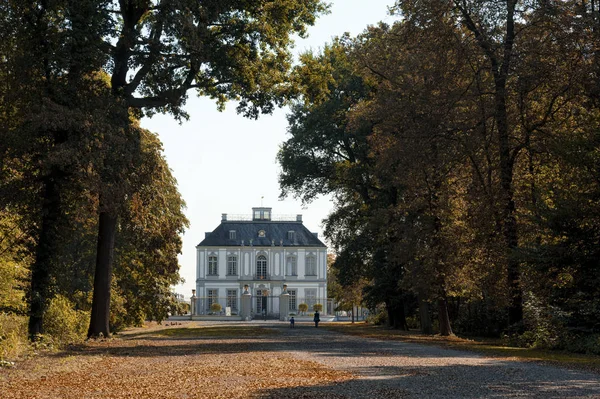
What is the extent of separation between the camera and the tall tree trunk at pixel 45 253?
1881 cm

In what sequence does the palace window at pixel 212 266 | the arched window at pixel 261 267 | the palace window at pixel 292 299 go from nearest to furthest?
1. the palace window at pixel 292 299
2. the palace window at pixel 212 266
3. the arched window at pixel 261 267

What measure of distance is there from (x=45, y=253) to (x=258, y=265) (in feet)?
205

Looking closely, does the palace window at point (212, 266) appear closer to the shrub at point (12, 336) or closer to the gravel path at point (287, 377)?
the shrub at point (12, 336)

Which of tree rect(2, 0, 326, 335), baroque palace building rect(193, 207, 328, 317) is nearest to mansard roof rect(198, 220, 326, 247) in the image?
baroque palace building rect(193, 207, 328, 317)

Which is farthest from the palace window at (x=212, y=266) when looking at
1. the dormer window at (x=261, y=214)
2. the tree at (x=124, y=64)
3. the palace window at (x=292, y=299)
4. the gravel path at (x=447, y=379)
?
the gravel path at (x=447, y=379)

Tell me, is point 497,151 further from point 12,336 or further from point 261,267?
point 261,267

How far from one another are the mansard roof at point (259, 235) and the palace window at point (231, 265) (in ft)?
4.48

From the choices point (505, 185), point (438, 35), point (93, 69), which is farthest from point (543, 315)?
point (93, 69)

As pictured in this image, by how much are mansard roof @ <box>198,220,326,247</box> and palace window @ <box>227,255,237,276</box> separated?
1.37 m

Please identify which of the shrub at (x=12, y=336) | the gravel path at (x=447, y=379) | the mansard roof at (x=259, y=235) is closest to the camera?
the gravel path at (x=447, y=379)

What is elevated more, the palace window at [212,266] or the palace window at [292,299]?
the palace window at [212,266]

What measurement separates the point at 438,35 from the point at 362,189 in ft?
56.4

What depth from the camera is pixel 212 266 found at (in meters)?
80.8

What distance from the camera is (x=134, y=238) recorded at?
29.4m
